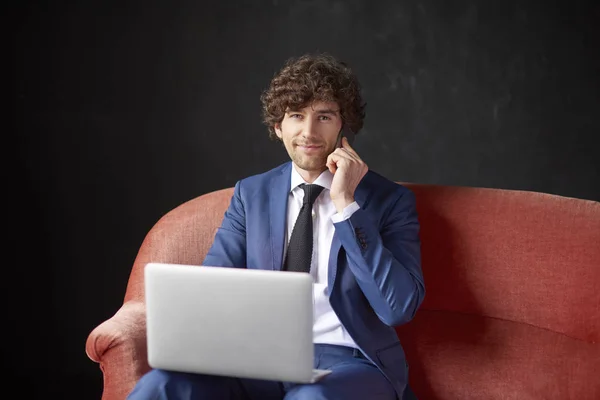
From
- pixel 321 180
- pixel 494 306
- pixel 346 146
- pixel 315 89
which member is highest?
pixel 315 89

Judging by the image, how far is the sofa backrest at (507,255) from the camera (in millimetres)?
2609

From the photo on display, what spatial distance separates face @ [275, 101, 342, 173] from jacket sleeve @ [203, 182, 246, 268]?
263 mm

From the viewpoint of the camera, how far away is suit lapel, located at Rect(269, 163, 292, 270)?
2588mm

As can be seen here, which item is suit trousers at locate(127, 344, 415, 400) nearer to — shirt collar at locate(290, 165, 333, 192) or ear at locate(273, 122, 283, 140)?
shirt collar at locate(290, 165, 333, 192)

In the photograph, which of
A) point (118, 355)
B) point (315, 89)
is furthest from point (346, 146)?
point (118, 355)

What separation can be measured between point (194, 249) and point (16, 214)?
44.1 inches

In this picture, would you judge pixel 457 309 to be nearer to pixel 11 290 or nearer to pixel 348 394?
pixel 348 394

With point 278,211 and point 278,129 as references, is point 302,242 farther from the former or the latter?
point 278,129

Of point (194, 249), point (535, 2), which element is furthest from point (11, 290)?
point (535, 2)

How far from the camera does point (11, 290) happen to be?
12.0 feet

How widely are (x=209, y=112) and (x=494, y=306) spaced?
1.57 m

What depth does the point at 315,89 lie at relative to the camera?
102 inches

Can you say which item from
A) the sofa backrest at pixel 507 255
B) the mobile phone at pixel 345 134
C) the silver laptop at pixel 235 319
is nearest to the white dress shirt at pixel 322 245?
the mobile phone at pixel 345 134

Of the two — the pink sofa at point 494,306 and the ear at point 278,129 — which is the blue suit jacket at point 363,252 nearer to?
the ear at point 278,129
